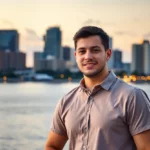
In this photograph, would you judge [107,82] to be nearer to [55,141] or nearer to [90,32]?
[90,32]

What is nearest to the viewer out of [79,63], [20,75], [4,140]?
[79,63]

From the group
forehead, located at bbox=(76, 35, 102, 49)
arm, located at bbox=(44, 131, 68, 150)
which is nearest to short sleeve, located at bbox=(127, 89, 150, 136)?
forehead, located at bbox=(76, 35, 102, 49)

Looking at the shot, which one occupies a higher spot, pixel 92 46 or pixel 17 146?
pixel 92 46

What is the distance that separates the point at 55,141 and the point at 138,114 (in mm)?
517

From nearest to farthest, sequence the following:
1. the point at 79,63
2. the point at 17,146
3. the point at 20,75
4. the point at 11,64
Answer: the point at 79,63 → the point at 17,146 → the point at 20,75 → the point at 11,64

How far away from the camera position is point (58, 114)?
2.57 metres

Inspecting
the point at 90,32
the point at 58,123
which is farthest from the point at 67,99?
the point at 90,32

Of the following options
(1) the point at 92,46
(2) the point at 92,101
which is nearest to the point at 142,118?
(2) the point at 92,101

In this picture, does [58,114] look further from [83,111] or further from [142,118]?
[142,118]

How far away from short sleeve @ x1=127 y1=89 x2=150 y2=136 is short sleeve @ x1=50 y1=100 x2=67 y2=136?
1.27 ft

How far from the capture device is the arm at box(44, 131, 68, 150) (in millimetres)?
2613

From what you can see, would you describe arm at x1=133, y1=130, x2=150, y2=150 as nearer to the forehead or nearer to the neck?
the neck

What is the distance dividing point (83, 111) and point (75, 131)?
0.34ft

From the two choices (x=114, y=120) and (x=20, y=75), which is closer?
(x=114, y=120)
